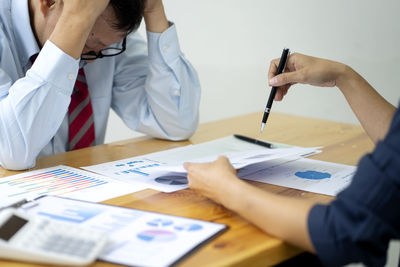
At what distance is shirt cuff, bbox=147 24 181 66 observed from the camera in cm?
154

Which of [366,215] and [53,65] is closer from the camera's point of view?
[366,215]

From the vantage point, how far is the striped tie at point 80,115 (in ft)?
4.94

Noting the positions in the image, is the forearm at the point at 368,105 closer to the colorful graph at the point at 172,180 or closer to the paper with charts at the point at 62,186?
the colorful graph at the point at 172,180

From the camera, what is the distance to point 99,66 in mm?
1567

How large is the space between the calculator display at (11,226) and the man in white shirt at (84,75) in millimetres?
436

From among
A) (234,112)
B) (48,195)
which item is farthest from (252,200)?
(234,112)

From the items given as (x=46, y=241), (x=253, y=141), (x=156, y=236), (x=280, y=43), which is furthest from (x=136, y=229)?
(x=280, y=43)

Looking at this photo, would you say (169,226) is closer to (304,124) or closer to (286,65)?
(286,65)

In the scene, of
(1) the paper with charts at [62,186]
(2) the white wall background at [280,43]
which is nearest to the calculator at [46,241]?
(1) the paper with charts at [62,186]

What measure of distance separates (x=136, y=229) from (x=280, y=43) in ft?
6.23

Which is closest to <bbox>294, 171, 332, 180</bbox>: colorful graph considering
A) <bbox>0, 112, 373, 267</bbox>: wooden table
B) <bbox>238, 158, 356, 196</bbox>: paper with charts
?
<bbox>238, 158, 356, 196</bbox>: paper with charts

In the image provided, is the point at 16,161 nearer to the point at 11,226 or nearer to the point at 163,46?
the point at 11,226

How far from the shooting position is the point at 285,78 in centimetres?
126

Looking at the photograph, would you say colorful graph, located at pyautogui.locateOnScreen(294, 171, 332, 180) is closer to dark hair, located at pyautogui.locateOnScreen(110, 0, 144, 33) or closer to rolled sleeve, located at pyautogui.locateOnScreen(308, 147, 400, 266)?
rolled sleeve, located at pyautogui.locateOnScreen(308, 147, 400, 266)
